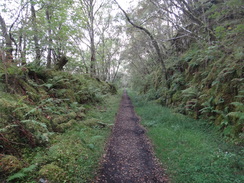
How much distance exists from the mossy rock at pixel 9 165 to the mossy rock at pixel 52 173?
1.54ft

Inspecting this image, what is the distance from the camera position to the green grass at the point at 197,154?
3.81 m

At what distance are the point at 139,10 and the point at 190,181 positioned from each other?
1412cm

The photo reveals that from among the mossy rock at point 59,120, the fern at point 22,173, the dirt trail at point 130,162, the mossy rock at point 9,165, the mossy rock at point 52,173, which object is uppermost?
the mossy rock at point 59,120

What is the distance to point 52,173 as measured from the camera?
3.29 metres

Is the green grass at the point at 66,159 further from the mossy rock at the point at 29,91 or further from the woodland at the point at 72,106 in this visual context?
the mossy rock at the point at 29,91

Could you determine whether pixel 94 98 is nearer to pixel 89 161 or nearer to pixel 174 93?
pixel 174 93

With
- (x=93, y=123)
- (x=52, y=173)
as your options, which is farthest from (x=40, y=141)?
(x=93, y=123)

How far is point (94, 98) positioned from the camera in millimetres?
12719

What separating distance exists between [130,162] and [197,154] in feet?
7.12

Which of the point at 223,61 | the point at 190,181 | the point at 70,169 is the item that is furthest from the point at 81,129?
the point at 223,61

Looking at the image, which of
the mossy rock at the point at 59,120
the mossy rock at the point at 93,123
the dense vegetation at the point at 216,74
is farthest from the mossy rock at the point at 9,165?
the dense vegetation at the point at 216,74

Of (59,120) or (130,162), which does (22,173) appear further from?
(59,120)

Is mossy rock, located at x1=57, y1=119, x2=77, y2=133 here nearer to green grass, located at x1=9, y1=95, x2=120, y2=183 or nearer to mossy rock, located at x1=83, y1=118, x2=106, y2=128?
green grass, located at x1=9, y1=95, x2=120, y2=183

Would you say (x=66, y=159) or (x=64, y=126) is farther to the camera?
(x=64, y=126)
